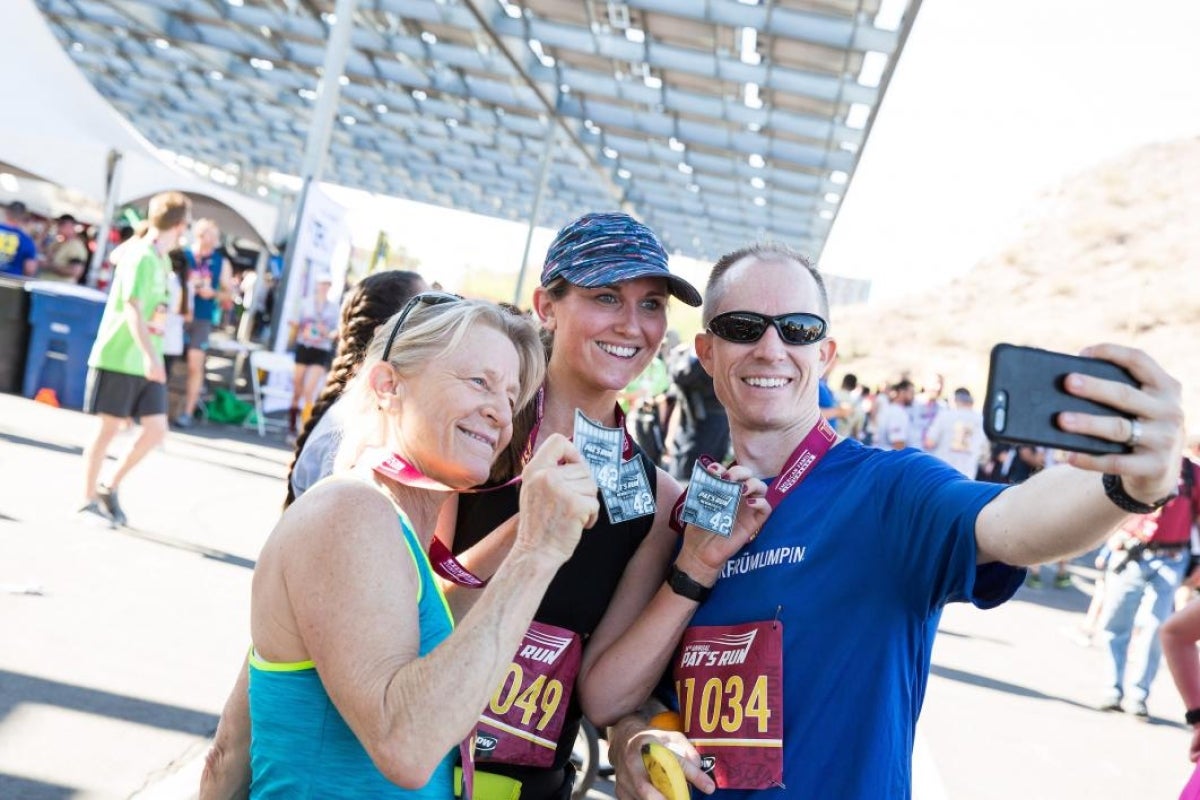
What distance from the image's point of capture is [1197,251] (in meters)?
60.8

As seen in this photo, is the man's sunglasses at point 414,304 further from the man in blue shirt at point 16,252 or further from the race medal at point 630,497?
the man in blue shirt at point 16,252

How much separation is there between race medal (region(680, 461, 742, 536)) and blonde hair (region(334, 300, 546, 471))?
1.47ft

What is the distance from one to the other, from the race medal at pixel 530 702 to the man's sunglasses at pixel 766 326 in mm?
720

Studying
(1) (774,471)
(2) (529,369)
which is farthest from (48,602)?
(1) (774,471)

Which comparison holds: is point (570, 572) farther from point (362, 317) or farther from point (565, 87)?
point (565, 87)

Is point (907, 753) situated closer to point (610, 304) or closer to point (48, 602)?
point (610, 304)

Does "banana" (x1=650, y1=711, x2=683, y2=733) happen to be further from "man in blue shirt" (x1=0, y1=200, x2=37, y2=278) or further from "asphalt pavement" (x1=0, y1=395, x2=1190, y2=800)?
"man in blue shirt" (x1=0, y1=200, x2=37, y2=278)

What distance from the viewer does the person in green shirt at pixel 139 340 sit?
701 centimetres

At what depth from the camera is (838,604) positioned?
1.87 metres

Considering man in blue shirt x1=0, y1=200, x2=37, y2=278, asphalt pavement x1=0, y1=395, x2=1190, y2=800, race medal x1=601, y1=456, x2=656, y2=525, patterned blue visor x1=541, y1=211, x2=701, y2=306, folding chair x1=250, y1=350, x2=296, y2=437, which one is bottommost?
asphalt pavement x1=0, y1=395, x2=1190, y2=800

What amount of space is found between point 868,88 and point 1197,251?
2171 inches

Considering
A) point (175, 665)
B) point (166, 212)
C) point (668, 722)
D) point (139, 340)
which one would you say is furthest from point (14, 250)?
point (668, 722)

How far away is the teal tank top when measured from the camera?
66.5 inches

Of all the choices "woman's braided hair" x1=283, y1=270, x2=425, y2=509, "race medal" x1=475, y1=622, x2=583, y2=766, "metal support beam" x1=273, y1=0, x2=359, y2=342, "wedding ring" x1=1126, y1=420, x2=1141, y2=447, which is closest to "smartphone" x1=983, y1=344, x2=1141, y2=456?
"wedding ring" x1=1126, y1=420, x2=1141, y2=447
